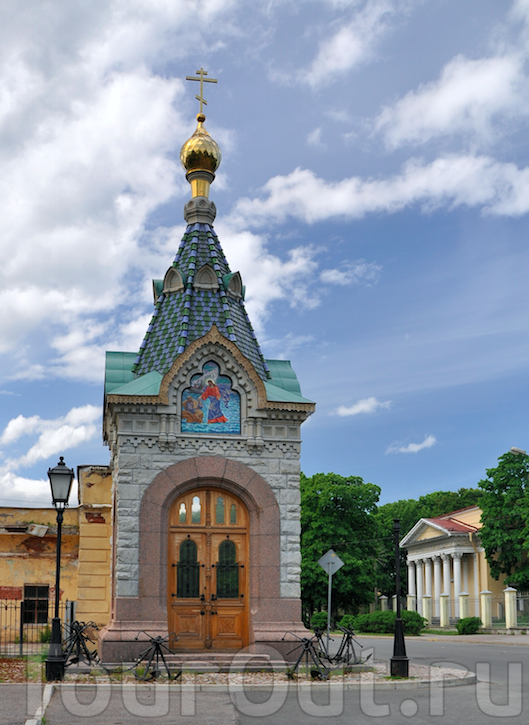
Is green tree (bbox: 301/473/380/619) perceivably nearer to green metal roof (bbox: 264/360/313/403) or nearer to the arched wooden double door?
green metal roof (bbox: 264/360/313/403)

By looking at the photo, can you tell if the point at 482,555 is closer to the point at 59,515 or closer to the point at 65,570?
the point at 65,570

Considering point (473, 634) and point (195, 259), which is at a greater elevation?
point (195, 259)

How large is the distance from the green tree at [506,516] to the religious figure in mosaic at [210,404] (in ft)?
104

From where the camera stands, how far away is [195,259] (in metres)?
20.1

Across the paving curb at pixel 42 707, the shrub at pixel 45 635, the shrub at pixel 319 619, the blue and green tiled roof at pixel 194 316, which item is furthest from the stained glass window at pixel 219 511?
the shrub at pixel 319 619

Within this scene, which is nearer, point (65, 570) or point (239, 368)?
point (239, 368)

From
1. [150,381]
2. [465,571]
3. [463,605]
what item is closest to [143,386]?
[150,381]

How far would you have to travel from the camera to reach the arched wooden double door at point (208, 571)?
17.3 m

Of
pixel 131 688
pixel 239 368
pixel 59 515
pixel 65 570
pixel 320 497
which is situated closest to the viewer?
pixel 131 688

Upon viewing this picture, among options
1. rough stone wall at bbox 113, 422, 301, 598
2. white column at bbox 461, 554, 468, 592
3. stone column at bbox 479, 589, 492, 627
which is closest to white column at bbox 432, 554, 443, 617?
white column at bbox 461, 554, 468, 592

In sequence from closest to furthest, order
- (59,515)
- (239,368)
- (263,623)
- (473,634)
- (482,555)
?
(59,515) < (263,623) < (239,368) < (473,634) < (482,555)

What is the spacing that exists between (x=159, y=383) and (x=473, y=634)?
29449 mm

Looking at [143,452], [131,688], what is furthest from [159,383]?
[131,688]

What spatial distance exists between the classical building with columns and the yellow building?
31.4 meters
